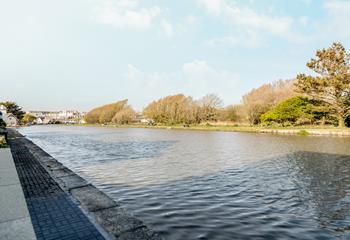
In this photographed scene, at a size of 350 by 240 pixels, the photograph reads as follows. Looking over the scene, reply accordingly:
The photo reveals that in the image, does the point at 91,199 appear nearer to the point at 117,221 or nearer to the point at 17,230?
the point at 117,221

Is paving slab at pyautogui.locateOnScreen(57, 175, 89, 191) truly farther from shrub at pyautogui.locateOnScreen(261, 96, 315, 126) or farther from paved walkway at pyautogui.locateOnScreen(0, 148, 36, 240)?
shrub at pyautogui.locateOnScreen(261, 96, 315, 126)

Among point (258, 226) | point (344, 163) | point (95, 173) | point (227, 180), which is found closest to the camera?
point (258, 226)

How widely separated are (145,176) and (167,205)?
3.50 metres

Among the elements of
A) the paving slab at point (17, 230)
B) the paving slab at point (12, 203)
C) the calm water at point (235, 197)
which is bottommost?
the calm water at point (235, 197)

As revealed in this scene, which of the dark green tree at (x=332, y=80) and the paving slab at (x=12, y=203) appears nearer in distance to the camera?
the paving slab at (x=12, y=203)

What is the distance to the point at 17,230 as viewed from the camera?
13.3 ft

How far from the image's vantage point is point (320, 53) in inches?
1422

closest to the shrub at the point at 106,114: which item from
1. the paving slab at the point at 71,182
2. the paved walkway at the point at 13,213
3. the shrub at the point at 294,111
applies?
the shrub at the point at 294,111

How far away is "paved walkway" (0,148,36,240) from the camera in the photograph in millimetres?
3906

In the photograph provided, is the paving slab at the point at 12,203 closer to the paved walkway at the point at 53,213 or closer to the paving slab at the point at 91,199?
the paved walkway at the point at 53,213

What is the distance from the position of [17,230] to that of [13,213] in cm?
94

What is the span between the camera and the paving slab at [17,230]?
12.5ft

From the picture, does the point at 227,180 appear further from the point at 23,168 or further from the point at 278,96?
the point at 278,96

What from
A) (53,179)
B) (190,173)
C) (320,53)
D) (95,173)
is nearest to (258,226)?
(190,173)
